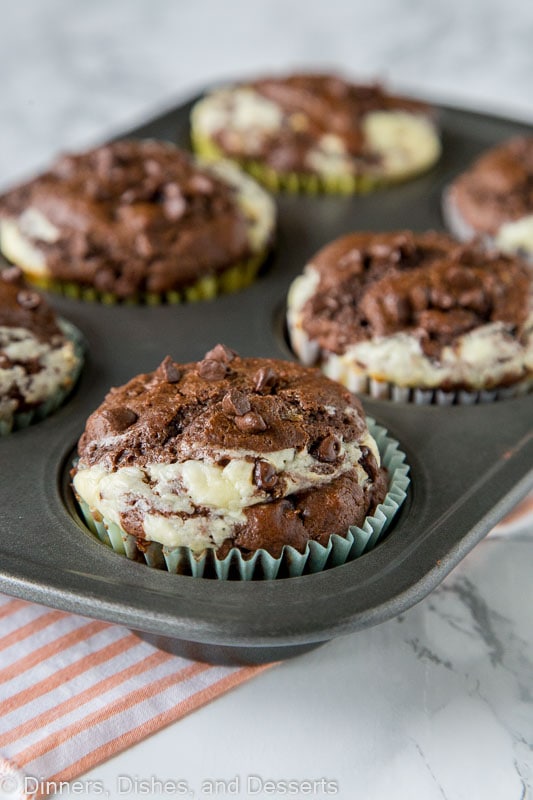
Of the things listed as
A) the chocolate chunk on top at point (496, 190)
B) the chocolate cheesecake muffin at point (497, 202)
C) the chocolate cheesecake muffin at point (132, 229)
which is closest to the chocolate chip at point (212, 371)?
the chocolate cheesecake muffin at point (132, 229)

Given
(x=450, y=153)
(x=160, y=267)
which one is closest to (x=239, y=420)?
(x=160, y=267)

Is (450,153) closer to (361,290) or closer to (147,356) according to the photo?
(361,290)

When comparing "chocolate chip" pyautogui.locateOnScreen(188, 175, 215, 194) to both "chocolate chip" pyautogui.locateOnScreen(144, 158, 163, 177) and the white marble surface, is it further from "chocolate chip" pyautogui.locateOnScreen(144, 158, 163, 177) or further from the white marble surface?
the white marble surface

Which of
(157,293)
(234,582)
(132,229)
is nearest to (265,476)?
(234,582)

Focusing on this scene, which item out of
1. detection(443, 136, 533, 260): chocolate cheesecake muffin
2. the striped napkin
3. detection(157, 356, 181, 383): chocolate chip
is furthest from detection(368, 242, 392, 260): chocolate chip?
the striped napkin

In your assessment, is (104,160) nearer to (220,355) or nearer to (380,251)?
(380,251)

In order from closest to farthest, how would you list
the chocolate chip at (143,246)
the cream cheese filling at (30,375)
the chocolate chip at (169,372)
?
the chocolate chip at (169,372) < the cream cheese filling at (30,375) < the chocolate chip at (143,246)

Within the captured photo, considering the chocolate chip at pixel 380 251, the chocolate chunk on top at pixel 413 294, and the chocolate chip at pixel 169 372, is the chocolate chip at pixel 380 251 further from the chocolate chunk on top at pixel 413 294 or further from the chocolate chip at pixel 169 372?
the chocolate chip at pixel 169 372
